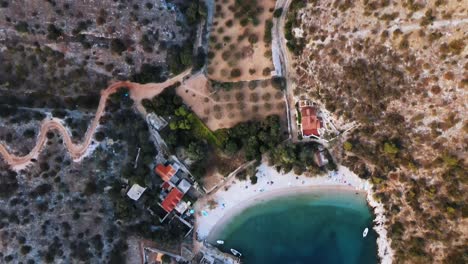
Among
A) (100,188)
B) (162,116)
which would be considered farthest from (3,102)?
(162,116)

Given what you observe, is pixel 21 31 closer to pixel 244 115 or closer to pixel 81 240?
pixel 81 240

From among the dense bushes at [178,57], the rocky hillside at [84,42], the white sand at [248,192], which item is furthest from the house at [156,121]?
the white sand at [248,192]

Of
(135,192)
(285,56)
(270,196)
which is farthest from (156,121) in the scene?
(285,56)

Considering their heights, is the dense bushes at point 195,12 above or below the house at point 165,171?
above

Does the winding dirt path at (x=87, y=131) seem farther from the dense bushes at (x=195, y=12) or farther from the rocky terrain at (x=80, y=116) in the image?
the dense bushes at (x=195, y=12)

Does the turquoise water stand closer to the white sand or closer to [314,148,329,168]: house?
the white sand

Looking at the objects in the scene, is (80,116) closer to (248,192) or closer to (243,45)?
(243,45)

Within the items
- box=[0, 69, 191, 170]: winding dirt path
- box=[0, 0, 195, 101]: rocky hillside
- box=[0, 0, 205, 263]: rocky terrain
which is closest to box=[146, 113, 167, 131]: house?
box=[0, 0, 205, 263]: rocky terrain
